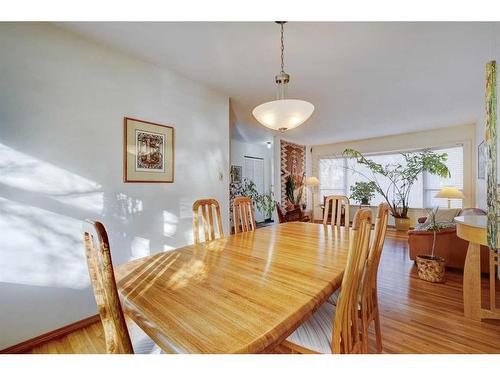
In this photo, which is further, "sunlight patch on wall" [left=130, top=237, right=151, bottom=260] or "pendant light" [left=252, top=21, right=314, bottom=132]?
"sunlight patch on wall" [left=130, top=237, right=151, bottom=260]

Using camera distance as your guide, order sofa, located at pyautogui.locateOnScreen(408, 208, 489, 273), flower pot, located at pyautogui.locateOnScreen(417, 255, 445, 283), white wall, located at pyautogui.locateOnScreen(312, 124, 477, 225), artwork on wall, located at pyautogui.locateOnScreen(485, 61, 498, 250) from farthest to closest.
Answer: white wall, located at pyautogui.locateOnScreen(312, 124, 477, 225), sofa, located at pyautogui.locateOnScreen(408, 208, 489, 273), flower pot, located at pyautogui.locateOnScreen(417, 255, 445, 283), artwork on wall, located at pyautogui.locateOnScreen(485, 61, 498, 250)

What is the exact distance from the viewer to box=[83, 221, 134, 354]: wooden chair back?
0.61 meters

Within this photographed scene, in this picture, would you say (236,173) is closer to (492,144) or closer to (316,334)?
(492,144)

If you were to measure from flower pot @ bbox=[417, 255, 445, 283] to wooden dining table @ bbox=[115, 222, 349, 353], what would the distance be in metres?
1.86

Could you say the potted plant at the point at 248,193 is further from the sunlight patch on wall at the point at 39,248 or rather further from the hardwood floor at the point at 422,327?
the sunlight patch on wall at the point at 39,248

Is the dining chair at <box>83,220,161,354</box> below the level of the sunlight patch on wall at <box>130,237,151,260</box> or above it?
above

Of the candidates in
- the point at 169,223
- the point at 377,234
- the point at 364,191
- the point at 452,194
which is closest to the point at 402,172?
the point at 364,191

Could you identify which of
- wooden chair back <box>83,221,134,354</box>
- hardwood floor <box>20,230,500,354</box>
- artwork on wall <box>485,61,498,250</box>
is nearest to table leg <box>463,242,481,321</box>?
hardwood floor <box>20,230,500,354</box>

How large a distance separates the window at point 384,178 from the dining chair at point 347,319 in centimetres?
573

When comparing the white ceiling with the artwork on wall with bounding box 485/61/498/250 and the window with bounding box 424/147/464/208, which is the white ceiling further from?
the window with bounding box 424/147/464/208

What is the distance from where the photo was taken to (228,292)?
0.89 metres

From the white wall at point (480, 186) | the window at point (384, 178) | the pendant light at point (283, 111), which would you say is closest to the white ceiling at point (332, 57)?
the pendant light at point (283, 111)

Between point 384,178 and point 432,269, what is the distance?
13.2 ft

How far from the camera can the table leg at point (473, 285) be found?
1.87 m
